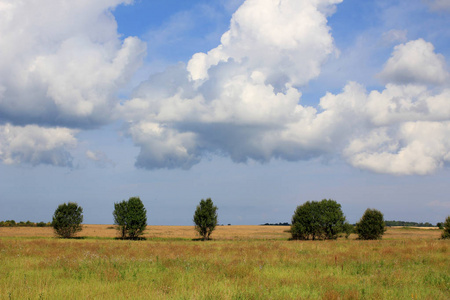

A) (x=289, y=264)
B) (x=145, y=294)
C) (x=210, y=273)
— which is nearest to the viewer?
(x=145, y=294)

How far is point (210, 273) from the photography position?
1288 cm

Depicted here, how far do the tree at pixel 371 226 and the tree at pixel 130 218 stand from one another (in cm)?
4497

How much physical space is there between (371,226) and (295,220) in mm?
14968

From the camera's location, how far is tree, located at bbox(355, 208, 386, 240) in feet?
211

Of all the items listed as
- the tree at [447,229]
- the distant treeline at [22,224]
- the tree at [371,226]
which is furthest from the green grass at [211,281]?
the distant treeline at [22,224]

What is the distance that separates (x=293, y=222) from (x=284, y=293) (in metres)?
61.9

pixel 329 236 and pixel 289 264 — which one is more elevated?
pixel 289 264

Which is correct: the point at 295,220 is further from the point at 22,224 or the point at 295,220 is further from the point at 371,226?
the point at 22,224

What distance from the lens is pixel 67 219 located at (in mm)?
68375

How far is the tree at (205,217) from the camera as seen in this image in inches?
2734

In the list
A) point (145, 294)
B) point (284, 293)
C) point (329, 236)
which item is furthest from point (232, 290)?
point (329, 236)

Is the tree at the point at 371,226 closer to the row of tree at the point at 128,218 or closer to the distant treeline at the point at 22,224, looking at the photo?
the row of tree at the point at 128,218

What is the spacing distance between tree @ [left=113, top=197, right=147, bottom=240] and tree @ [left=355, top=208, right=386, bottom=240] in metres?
45.0

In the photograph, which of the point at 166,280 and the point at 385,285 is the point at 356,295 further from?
the point at 166,280
